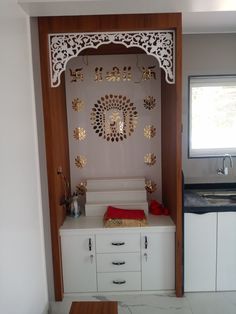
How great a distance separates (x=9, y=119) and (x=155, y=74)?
1.64m

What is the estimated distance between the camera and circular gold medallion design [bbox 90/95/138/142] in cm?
285

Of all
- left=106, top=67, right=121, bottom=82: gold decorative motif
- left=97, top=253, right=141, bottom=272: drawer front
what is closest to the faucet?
left=97, top=253, right=141, bottom=272: drawer front

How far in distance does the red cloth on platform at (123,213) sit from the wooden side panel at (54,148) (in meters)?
0.42

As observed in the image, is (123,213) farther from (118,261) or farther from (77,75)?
(77,75)

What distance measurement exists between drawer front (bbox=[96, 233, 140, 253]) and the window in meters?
1.11

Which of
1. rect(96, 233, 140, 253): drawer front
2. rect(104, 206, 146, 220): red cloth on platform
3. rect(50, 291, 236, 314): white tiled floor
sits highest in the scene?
rect(104, 206, 146, 220): red cloth on platform

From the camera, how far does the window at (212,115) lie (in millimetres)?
2908

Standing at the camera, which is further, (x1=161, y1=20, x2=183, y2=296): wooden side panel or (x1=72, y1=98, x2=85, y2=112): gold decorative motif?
(x1=72, y1=98, x2=85, y2=112): gold decorative motif

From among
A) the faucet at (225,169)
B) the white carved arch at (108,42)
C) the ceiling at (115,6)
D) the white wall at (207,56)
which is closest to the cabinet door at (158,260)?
the faucet at (225,169)

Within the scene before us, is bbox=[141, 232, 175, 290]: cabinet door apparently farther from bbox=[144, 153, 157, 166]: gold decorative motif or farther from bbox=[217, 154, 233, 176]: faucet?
bbox=[217, 154, 233, 176]: faucet

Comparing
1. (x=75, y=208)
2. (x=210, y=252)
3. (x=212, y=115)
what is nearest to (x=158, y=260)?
(x=210, y=252)

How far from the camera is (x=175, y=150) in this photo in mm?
2303

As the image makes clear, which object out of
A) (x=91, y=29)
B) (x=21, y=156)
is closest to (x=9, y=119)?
(x=21, y=156)

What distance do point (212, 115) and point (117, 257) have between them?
5.52 ft
